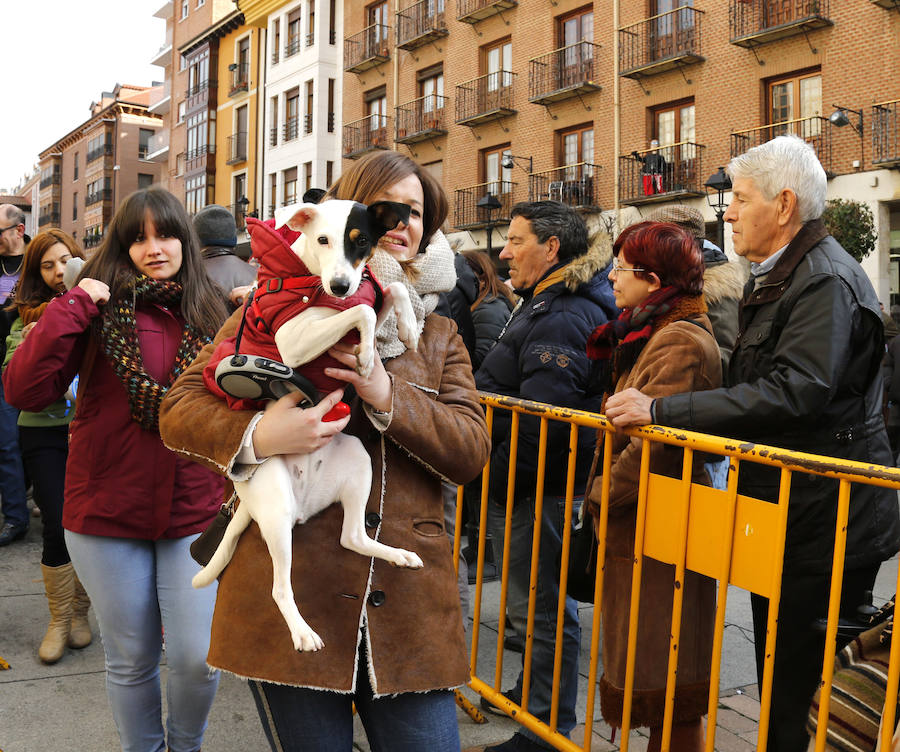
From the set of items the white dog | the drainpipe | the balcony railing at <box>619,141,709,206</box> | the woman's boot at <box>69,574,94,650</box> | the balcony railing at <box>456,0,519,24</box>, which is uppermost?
the balcony railing at <box>456,0,519,24</box>

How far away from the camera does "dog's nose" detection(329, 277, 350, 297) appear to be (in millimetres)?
1820

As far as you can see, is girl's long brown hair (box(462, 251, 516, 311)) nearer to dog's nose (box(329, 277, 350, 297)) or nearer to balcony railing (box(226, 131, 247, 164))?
dog's nose (box(329, 277, 350, 297))

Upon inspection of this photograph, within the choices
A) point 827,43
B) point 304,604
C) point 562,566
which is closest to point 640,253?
point 562,566

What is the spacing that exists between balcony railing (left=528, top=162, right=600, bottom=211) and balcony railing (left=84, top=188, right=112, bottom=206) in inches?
1658

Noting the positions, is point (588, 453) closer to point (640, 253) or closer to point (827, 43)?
point (640, 253)

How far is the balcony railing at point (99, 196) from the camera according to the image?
2286 inches

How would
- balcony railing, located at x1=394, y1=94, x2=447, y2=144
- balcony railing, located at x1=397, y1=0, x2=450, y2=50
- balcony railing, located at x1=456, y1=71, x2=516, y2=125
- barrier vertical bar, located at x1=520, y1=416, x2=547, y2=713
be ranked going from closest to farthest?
barrier vertical bar, located at x1=520, y1=416, x2=547, y2=713, balcony railing, located at x1=456, y1=71, x2=516, y2=125, balcony railing, located at x1=394, y1=94, x2=447, y2=144, balcony railing, located at x1=397, y1=0, x2=450, y2=50

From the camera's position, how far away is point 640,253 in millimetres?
3426

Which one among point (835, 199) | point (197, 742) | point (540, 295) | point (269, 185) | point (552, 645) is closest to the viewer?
point (197, 742)

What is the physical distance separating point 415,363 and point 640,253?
1.56 m

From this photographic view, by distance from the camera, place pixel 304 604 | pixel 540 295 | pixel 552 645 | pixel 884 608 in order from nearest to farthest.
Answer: pixel 304 604 < pixel 884 608 < pixel 552 645 < pixel 540 295

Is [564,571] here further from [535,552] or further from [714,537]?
[714,537]

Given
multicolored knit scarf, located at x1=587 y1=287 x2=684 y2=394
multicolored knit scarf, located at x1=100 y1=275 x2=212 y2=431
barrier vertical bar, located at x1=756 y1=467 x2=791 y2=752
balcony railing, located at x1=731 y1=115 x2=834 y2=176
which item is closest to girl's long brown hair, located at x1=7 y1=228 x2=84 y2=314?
multicolored knit scarf, located at x1=100 y1=275 x2=212 y2=431

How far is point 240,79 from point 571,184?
2056 cm
